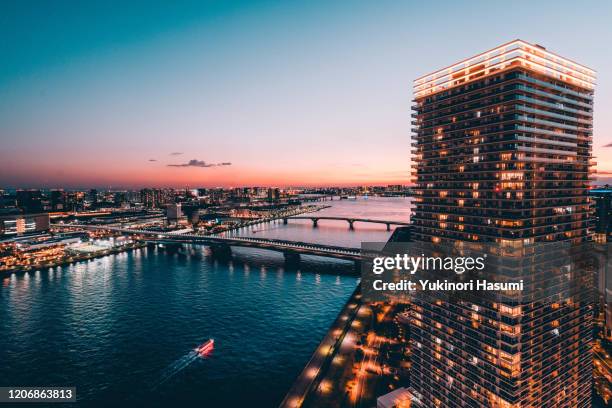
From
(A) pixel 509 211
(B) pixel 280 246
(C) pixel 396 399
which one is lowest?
(C) pixel 396 399

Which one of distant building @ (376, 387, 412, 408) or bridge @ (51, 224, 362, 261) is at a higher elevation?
bridge @ (51, 224, 362, 261)

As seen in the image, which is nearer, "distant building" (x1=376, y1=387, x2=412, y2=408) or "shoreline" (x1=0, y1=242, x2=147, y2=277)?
"distant building" (x1=376, y1=387, x2=412, y2=408)

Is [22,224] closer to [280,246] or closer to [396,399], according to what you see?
[280,246]

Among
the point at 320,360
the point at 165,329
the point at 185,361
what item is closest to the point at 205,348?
the point at 185,361

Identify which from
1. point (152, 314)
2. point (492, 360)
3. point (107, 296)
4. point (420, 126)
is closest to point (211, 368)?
point (152, 314)

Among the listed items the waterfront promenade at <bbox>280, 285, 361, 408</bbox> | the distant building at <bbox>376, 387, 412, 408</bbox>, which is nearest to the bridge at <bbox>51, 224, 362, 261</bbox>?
the waterfront promenade at <bbox>280, 285, 361, 408</bbox>

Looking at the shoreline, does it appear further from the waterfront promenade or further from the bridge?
the waterfront promenade

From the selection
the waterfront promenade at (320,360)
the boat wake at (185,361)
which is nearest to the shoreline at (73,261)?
the boat wake at (185,361)
